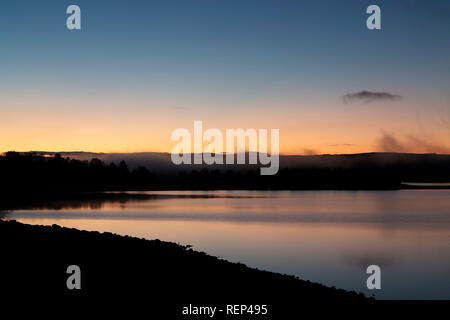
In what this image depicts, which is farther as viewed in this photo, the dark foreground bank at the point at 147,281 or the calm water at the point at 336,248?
the calm water at the point at 336,248

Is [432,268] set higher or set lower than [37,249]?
lower

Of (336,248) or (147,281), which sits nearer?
(147,281)

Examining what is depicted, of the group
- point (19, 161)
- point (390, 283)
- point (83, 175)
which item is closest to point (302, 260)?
point (390, 283)

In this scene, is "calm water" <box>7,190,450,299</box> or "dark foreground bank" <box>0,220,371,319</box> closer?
"dark foreground bank" <box>0,220,371,319</box>

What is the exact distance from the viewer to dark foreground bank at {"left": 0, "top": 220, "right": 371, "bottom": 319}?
486 inches

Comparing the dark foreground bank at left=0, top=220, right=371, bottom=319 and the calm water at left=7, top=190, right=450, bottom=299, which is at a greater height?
the dark foreground bank at left=0, top=220, right=371, bottom=319

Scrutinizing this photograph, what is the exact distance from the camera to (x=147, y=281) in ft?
46.1

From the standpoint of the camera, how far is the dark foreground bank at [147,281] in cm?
1234

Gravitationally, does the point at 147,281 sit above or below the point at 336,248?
above

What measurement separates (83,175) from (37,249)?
621ft

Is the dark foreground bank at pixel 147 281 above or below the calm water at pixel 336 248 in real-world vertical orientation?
above
